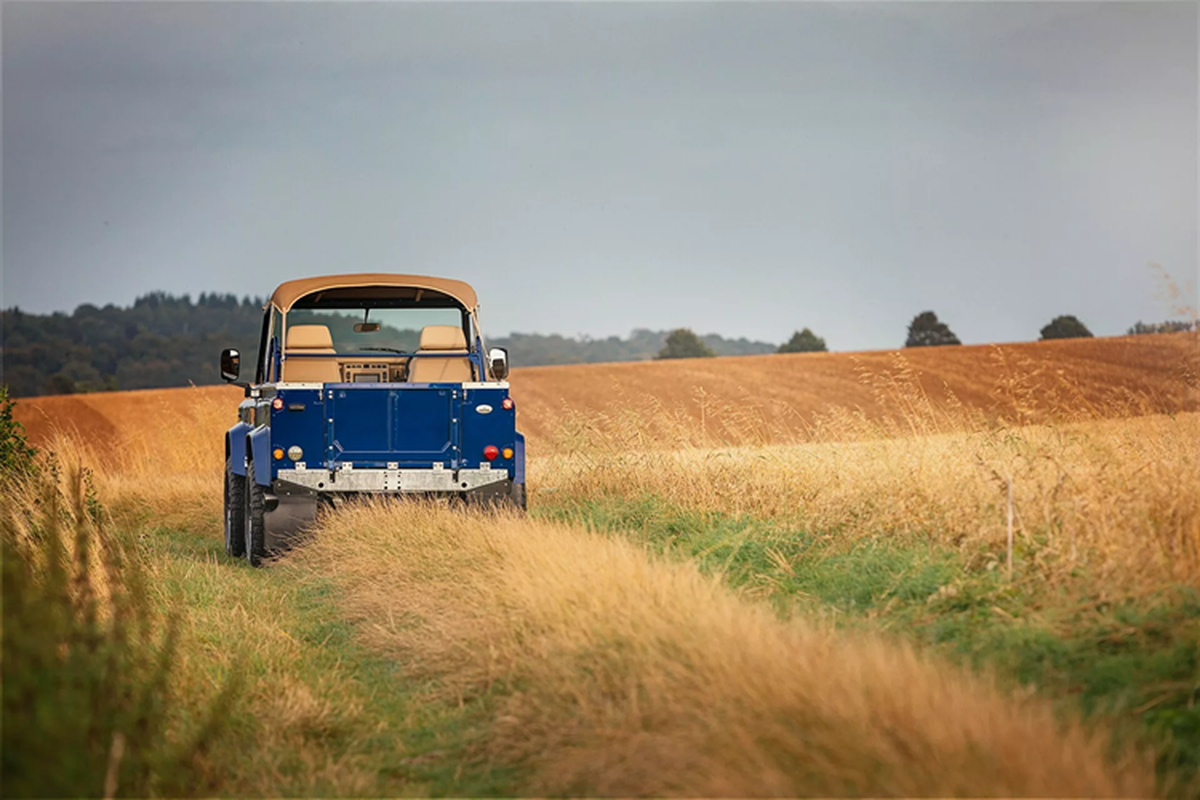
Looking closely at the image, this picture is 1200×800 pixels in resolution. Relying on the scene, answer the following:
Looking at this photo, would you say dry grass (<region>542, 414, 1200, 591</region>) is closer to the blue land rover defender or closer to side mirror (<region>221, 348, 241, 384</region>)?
the blue land rover defender

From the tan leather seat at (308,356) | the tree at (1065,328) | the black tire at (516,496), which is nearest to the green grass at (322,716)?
the black tire at (516,496)

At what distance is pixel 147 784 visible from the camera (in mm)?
4500

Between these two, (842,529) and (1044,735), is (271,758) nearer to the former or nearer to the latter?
(1044,735)

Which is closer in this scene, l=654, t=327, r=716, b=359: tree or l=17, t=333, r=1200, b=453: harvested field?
l=17, t=333, r=1200, b=453: harvested field

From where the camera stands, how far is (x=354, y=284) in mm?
12094

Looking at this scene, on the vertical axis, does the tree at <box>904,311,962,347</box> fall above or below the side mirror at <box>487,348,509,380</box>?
above

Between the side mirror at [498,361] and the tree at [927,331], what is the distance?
221 ft

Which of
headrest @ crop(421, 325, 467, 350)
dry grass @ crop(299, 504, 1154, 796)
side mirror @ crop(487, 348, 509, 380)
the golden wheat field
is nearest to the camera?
dry grass @ crop(299, 504, 1154, 796)

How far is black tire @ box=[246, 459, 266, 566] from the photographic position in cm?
1081

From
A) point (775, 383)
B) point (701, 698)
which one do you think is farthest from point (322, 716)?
point (775, 383)

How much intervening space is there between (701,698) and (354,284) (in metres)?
8.32

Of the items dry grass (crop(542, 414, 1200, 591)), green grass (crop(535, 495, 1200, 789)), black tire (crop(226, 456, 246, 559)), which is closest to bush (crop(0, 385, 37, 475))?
black tire (crop(226, 456, 246, 559))

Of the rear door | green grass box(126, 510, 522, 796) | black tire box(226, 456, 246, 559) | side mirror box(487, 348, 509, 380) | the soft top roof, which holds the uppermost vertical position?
the soft top roof

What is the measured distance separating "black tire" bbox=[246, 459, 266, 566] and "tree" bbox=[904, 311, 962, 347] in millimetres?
68812
